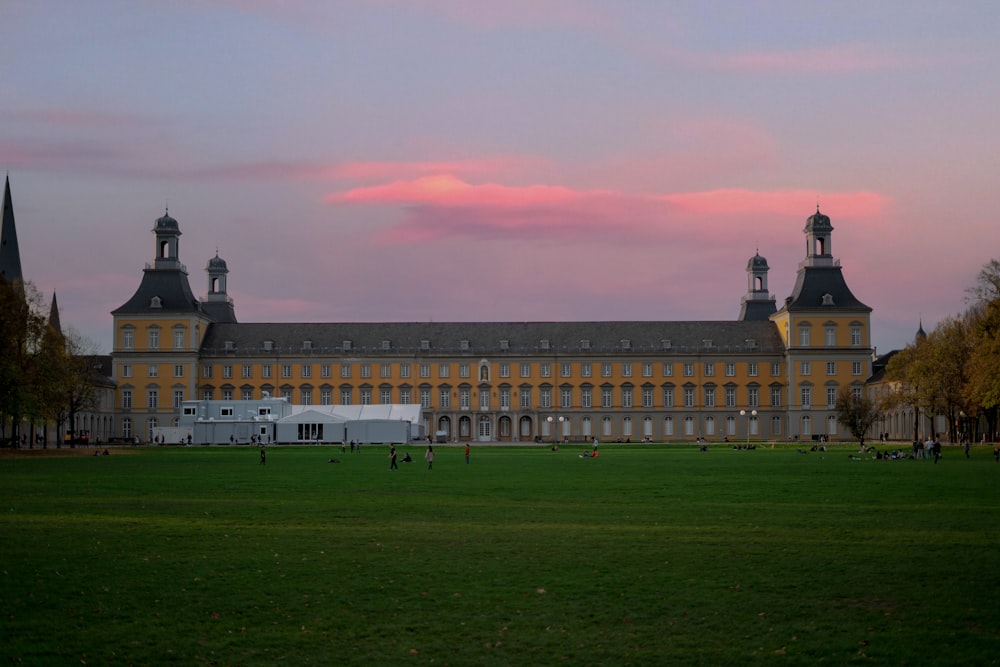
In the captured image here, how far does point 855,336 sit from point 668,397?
1939cm

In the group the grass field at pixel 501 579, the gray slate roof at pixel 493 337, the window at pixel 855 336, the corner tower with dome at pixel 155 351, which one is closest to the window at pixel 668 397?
the gray slate roof at pixel 493 337

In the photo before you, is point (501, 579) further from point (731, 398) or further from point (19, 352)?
point (731, 398)

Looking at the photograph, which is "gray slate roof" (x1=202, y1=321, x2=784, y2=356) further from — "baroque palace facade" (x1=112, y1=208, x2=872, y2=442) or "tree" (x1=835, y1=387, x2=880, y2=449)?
"tree" (x1=835, y1=387, x2=880, y2=449)

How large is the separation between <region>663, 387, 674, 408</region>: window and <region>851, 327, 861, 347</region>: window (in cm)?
1842

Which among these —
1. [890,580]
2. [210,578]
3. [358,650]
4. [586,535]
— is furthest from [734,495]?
[358,650]

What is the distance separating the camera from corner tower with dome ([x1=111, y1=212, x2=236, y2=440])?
381 ft

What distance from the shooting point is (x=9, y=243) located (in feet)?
354

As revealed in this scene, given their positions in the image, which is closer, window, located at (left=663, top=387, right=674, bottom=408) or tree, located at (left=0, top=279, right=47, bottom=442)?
tree, located at (left=0, top=279, right=47, bottom=442)

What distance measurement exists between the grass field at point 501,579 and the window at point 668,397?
90771mm

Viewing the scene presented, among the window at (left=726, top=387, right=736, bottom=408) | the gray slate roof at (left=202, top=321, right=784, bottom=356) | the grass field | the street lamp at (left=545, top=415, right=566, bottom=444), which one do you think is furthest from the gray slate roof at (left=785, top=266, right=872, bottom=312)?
the grass field

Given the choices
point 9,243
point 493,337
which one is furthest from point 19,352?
point 493,337

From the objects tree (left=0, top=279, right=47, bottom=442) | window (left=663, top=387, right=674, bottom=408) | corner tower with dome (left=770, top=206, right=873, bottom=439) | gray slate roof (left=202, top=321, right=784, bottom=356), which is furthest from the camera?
gray slate roof (left=202, top=321, right=784, bottom=356)

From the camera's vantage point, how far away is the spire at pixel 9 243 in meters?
107

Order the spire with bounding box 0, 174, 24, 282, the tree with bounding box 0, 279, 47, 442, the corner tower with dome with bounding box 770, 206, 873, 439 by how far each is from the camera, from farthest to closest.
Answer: the corner tower with dome with bounding box 770, 206, 873, 439 < the spire with bounding box 0, 174, 24, 282 < the tree with bounding box 0, 279, 47, 442
